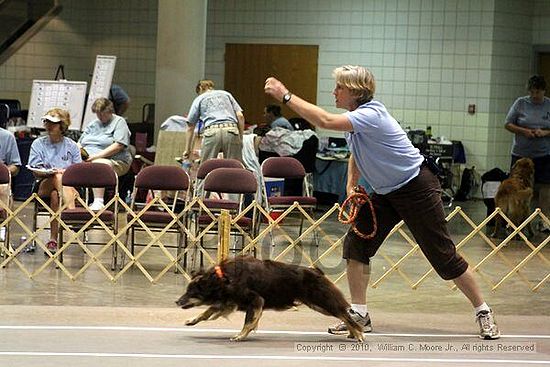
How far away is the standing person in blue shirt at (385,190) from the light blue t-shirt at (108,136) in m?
5.06

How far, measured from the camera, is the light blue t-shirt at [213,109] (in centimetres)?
1170

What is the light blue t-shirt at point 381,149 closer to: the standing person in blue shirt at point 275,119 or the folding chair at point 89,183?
the folding chair at point 89,183

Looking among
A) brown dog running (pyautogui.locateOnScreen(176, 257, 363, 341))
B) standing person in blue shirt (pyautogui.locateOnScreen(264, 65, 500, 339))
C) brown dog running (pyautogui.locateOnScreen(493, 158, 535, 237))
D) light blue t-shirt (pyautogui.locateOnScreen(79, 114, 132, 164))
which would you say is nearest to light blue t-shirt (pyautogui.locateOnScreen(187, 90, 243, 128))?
light blue t-shirt (pyautogui.locateOnScreen(79, 114, 132, 164))

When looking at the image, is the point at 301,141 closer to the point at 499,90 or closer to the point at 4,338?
the point at 499,90

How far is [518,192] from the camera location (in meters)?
11.6

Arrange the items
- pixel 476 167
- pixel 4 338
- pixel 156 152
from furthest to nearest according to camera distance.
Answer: pixel 476 167, pixel 156 152, pixel 4 338

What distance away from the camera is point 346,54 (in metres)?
17.5

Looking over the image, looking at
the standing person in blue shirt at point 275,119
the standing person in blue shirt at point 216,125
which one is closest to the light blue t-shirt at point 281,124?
the standing person in blue shirt at point 275,119

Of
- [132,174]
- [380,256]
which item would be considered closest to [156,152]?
[132,174]

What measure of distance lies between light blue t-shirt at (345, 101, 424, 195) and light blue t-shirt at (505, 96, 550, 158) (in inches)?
237

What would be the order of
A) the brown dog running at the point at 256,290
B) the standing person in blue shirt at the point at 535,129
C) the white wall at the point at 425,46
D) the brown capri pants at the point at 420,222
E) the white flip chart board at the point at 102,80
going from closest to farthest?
the brown dog running at the point at 256,290
the brown capri pants at the point at 420,222
the standing person in blue shirt at the point at 535,129
the white flip chart board at the point at 102,80
the white wall at the point at 425,46

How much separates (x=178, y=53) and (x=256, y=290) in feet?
28.6

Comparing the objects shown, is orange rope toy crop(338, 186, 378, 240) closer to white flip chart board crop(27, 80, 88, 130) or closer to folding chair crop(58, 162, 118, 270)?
folding chair crop(58, 162, 118, 270)

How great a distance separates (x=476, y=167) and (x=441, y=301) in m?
8.84
